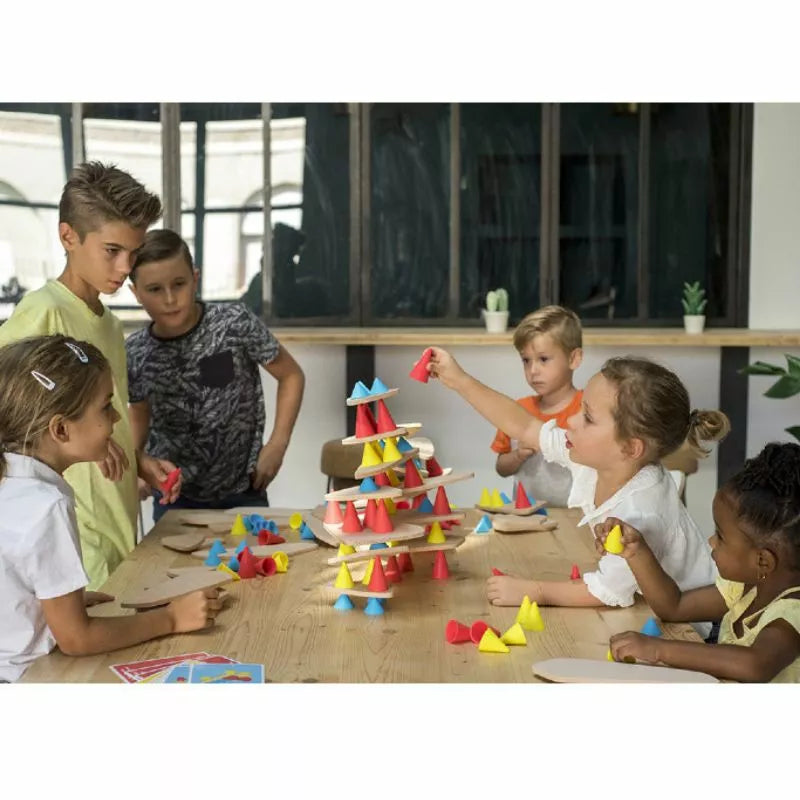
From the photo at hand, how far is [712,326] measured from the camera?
4.94 metres

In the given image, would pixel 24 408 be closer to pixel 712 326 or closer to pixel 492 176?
pixel 492 176

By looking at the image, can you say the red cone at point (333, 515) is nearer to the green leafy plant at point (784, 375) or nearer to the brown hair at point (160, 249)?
the brown hair at point (160, 249)

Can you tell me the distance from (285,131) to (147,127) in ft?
1.91

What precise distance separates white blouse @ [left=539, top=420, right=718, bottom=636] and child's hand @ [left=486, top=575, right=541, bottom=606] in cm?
9

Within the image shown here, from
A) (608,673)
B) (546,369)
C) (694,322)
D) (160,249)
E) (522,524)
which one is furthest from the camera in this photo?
(694,322)

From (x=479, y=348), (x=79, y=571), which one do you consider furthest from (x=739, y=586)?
(x=479, y=348)

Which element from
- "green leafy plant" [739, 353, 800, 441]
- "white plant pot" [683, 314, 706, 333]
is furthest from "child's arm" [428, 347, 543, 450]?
"white plant pot" [683, 314, 706, 333]

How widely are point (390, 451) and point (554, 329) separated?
1353 mm

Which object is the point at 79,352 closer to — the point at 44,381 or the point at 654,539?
the point at 44,381

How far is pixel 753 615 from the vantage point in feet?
6.34

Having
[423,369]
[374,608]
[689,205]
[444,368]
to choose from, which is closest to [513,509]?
[444,368]

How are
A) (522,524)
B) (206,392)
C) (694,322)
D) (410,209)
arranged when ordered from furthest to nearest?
(410,209)
(694,322)
(206,392)
(522,524)

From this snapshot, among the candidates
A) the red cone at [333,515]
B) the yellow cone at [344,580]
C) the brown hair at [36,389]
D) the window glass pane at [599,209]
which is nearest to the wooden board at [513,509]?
the red cone at [333,515]

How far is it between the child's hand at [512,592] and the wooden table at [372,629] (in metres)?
0.02
